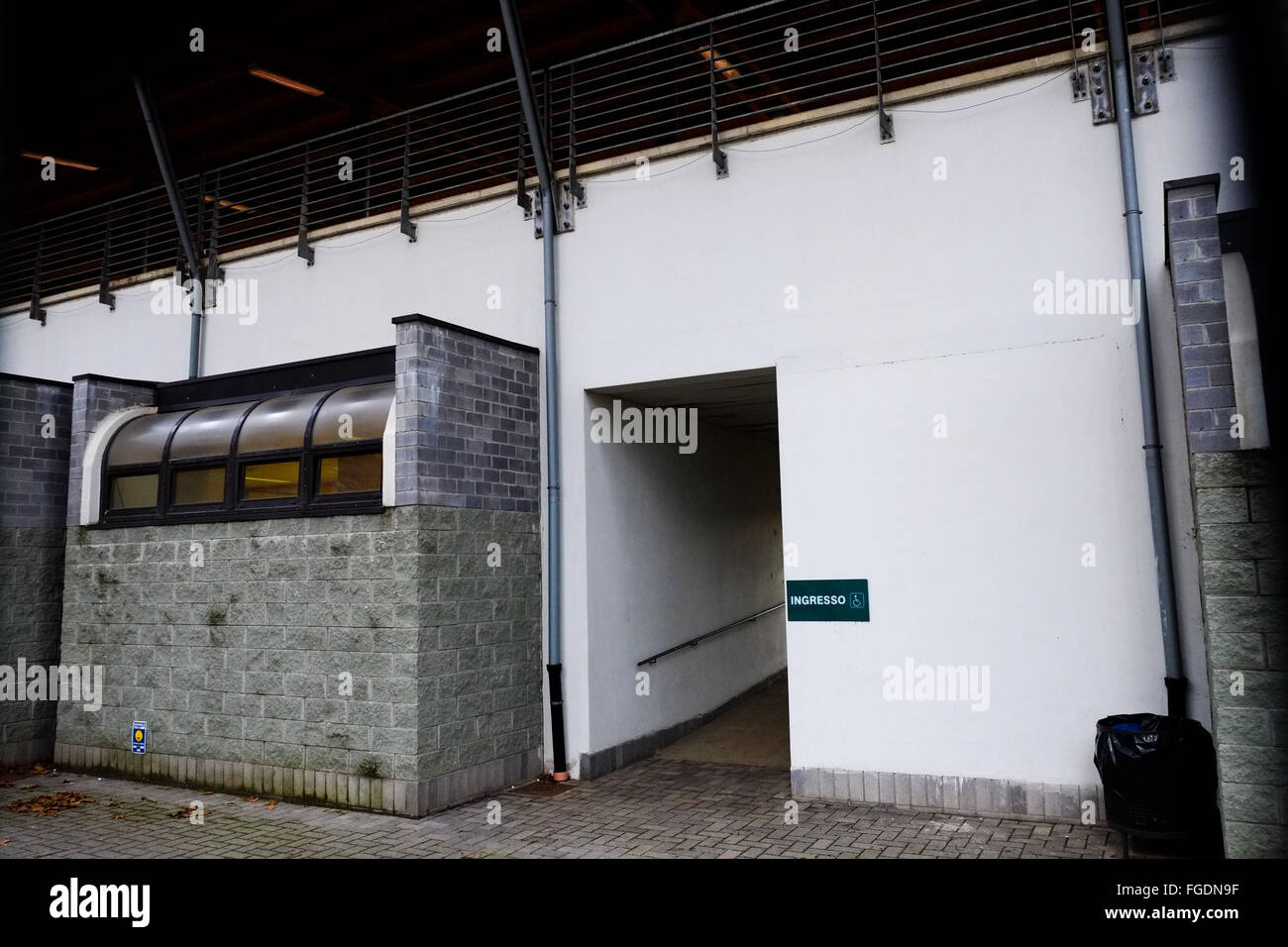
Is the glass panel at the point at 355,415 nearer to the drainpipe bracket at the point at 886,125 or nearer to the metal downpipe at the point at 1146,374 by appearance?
the drainpipe bracket at the point at 886,125

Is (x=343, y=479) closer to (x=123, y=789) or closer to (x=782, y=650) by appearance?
(x=123, y=789)

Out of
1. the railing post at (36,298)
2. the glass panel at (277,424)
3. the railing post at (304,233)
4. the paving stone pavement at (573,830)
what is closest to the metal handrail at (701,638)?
the paving stone pavement at (573,830)

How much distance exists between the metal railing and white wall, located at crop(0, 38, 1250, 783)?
0.65 m

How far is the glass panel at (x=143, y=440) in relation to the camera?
8.47 metres

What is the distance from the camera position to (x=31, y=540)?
894 centimetres

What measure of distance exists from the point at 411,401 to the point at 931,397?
404 cm

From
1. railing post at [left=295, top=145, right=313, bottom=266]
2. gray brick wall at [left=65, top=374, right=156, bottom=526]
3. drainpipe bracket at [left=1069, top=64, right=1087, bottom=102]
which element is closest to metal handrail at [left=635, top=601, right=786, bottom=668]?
railing post at [left=295, top=145, right=313, bottom=266]

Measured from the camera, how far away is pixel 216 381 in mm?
8789

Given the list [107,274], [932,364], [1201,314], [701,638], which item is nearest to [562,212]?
[932,364]

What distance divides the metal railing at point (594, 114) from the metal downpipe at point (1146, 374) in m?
0.42

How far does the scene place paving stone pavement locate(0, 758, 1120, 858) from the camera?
5.64 metres

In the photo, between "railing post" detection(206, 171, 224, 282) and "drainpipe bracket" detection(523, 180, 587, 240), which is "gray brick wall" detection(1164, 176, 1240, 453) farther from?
"railing post" detection(206, 171, 224, 282)

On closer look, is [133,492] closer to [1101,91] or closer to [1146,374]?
[1146,374]

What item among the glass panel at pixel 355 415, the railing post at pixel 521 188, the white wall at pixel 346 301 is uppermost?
the railing post at pixel 521 188
